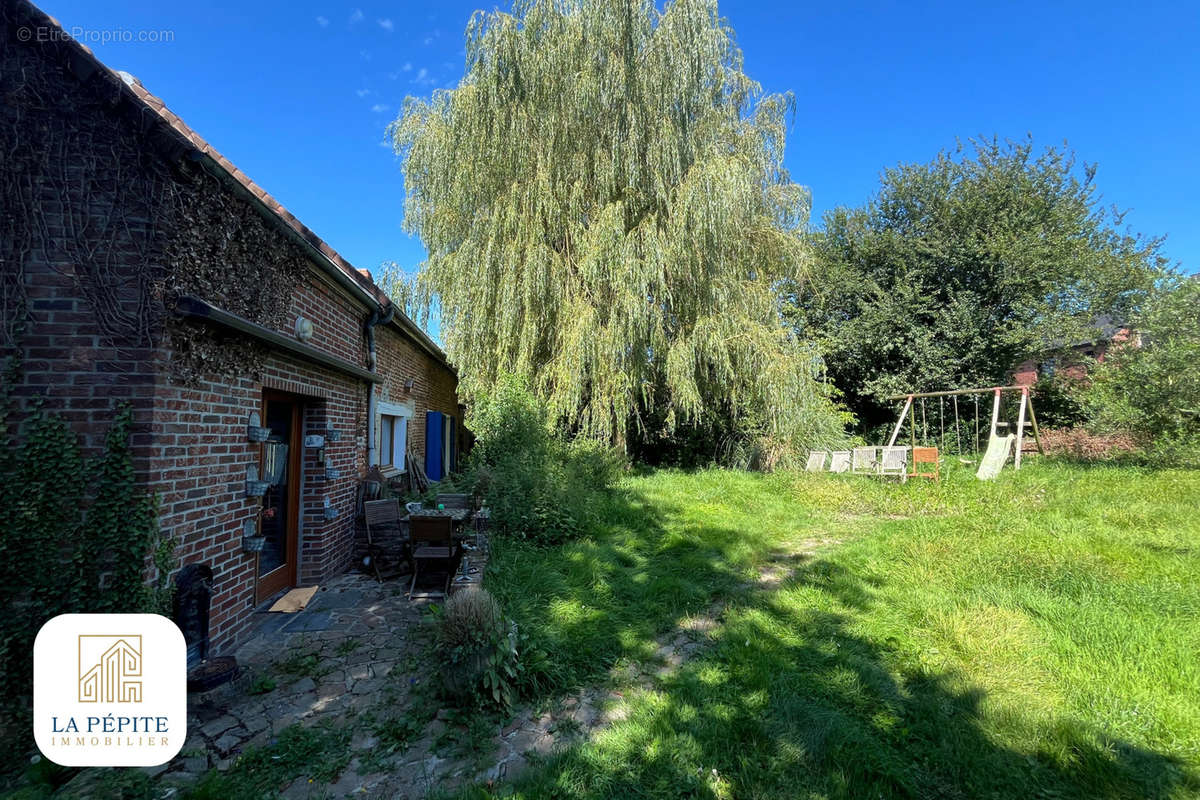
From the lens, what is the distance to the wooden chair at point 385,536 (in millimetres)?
5117

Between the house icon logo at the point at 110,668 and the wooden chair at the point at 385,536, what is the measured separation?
8.67ft

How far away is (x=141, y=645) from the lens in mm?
2426

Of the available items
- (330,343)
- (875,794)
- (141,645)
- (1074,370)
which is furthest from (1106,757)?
(1074,370)

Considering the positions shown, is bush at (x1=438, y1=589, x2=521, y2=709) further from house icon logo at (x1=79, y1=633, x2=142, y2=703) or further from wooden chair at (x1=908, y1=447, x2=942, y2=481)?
wooden chair at (x1=908, y1=447, x2=942, y2=481)

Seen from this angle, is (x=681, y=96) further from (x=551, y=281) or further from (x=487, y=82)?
(x=551, y=281)

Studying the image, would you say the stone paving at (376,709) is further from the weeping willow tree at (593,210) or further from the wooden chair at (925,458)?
the wooden chair at (925,458)

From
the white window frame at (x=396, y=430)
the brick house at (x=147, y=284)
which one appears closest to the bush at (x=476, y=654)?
the brick house at (x=147, y=284)

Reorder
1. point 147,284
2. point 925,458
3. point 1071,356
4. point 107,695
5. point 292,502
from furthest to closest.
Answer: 1. point 1071,356
2. point 925,458
3. point 292,502
4. point 147,284
5. point 107,695

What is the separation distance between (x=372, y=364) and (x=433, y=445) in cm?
383

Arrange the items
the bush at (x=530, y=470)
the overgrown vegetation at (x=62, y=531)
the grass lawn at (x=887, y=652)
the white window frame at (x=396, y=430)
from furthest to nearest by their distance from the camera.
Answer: the white window frame at (x=396, y=430) → the bush at (x=530, y=470) → the overgrown vegetation at (x=62, y=531) → the grass lawn at (x=887, y=652)

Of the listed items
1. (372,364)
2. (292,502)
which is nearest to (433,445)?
(372,364)

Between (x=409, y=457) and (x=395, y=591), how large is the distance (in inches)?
135

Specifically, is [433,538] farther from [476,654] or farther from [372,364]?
[372,364]

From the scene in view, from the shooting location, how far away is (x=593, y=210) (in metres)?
8.98
